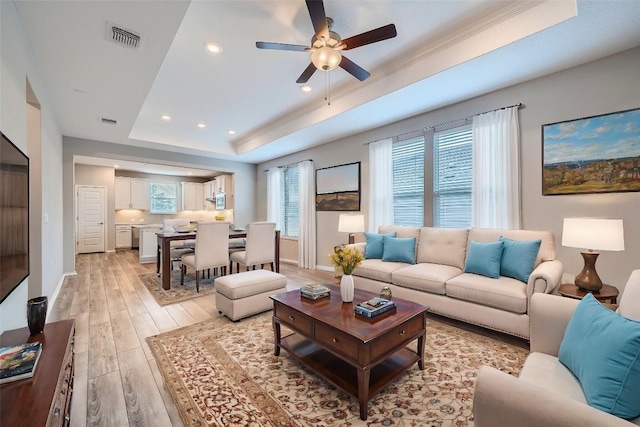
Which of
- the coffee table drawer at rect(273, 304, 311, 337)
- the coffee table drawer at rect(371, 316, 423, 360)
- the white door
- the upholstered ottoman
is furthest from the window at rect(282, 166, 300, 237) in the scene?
the white door

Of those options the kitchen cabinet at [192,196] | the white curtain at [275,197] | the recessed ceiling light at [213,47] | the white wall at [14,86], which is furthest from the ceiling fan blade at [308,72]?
the kitchen cabinet at [192,196]

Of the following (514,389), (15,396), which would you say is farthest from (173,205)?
(514,389)

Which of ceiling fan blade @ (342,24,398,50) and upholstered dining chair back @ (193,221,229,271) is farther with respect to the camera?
upholstered dining chair back @ (193,221,229,271)

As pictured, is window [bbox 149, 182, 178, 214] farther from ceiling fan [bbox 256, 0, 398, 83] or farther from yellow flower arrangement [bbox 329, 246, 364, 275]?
yellow flower arrangement [bbox 329, 246, 364, 275]

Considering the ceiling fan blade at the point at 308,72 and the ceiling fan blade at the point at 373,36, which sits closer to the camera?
the ceiling fan blade at the point at 373,36

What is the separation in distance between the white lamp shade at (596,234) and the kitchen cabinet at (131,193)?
10.3 meters

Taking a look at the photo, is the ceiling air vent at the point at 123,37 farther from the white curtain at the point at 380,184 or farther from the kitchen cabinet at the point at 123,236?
the kitchen cabinet at the point at 123,236

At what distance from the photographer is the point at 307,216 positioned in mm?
5934

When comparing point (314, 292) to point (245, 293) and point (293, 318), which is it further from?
point (245, 293)

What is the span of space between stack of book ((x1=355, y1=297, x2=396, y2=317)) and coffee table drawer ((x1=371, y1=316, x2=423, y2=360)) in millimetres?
151

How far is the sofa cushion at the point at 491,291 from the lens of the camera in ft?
7.73

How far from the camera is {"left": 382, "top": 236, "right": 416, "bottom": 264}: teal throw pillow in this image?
11.6 feet

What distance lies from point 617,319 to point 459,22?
2547 millimetres

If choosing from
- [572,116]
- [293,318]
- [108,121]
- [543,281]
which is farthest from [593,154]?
[108,121]
